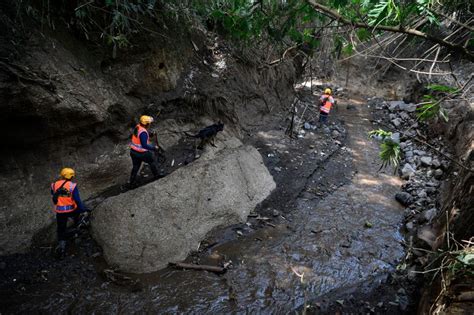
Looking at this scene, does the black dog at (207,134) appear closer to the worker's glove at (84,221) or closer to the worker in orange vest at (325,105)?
the worker's glove at (84,221)

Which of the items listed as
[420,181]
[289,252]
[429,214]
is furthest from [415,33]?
[420,181]

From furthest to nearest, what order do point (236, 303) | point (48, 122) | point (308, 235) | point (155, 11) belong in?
point (155, 11) < point (308, 235) < point (48, 122) < point (236, 303)

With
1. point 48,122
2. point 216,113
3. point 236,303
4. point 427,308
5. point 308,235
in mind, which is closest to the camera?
point 427,308

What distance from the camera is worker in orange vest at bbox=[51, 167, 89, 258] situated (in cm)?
470

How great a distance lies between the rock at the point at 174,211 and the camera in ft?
16.3

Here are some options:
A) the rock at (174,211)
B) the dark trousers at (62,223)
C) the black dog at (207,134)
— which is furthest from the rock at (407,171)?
A: the dark trousers at (62,223)

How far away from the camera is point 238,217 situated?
6027 millimetres

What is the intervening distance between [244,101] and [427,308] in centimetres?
646

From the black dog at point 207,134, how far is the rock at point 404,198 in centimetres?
447

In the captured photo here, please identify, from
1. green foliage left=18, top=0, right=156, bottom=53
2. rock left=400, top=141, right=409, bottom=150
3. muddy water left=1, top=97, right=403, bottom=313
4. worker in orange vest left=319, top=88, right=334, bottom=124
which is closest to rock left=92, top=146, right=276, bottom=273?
muddy water left=1, top=97, right=403, bottom=313

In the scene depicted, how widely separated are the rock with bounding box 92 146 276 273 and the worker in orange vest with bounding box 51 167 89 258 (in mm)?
470

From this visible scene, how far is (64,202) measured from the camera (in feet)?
15.5

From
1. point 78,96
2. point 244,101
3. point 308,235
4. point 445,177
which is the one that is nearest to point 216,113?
point 244,101

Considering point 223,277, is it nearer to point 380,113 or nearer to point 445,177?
point 445,177
